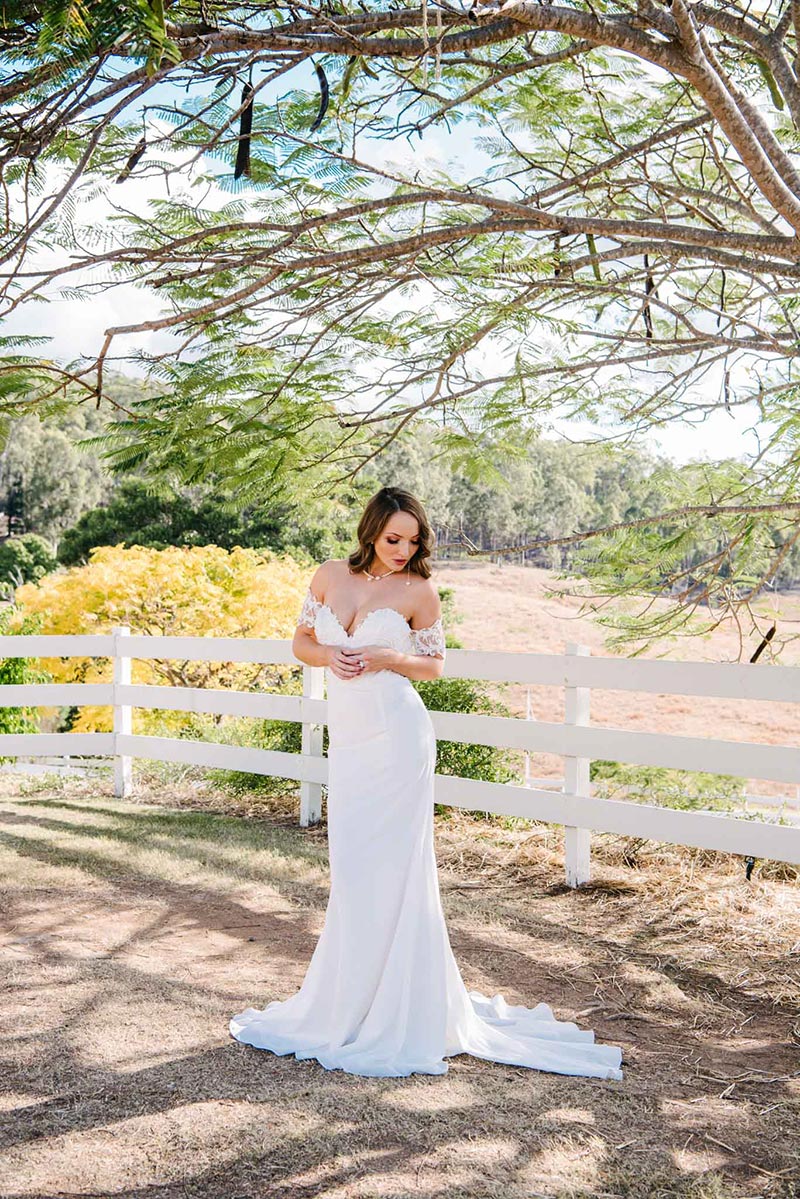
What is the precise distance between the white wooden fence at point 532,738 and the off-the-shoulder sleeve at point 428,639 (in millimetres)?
1879

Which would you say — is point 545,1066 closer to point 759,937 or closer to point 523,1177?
point 523,1177

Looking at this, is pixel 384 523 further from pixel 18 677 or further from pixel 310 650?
pixel 18 677

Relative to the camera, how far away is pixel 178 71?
4012mm

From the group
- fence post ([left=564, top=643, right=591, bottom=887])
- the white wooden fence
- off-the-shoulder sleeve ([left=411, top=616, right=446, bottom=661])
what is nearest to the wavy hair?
off-the-shoulder sleeve ([left=411, top=616, right=446, bottom=661])

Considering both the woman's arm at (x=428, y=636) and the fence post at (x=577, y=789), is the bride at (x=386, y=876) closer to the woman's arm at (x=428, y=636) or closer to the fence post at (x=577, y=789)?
the woman's arm at (x=428, y=636)

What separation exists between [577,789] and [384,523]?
8.47 ft

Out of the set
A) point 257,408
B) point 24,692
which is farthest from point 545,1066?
point 24,692

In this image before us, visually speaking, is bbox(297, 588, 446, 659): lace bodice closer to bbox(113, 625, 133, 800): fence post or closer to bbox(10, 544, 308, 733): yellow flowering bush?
bbox(113, 625, 133, 800): fence post

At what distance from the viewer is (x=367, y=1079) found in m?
3.54

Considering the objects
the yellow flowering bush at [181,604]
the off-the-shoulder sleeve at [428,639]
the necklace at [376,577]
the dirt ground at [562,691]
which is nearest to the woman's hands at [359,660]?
the off-the-shoulder sleeve at [428,639]

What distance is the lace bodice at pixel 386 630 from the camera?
4.22 m

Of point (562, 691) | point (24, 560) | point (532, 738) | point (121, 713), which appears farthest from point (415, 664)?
point (24, 560)

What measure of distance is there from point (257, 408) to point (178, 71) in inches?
74.8

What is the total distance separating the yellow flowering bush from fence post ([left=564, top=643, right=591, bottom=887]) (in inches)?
290
